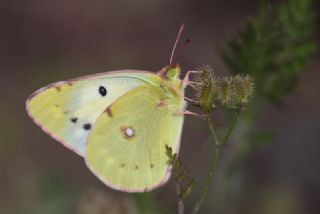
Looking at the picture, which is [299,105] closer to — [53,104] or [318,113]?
[318,113]

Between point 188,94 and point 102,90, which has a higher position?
point 102,90

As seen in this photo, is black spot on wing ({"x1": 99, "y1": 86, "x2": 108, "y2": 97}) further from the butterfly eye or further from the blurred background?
the blurred background

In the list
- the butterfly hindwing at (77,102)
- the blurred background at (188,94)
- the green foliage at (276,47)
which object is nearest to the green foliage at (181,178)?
the blurred background at (188,94)

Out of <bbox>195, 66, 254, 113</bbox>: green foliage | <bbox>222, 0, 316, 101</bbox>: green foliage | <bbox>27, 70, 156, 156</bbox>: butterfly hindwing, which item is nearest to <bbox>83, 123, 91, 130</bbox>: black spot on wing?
<bbox>27, 70, 156, 156</bbox>: butterfly hindwing

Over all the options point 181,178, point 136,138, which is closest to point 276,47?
point 136,138

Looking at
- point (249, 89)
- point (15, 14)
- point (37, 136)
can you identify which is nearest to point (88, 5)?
point (15, 14)

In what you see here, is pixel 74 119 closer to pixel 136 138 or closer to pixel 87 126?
pixel 87 126
